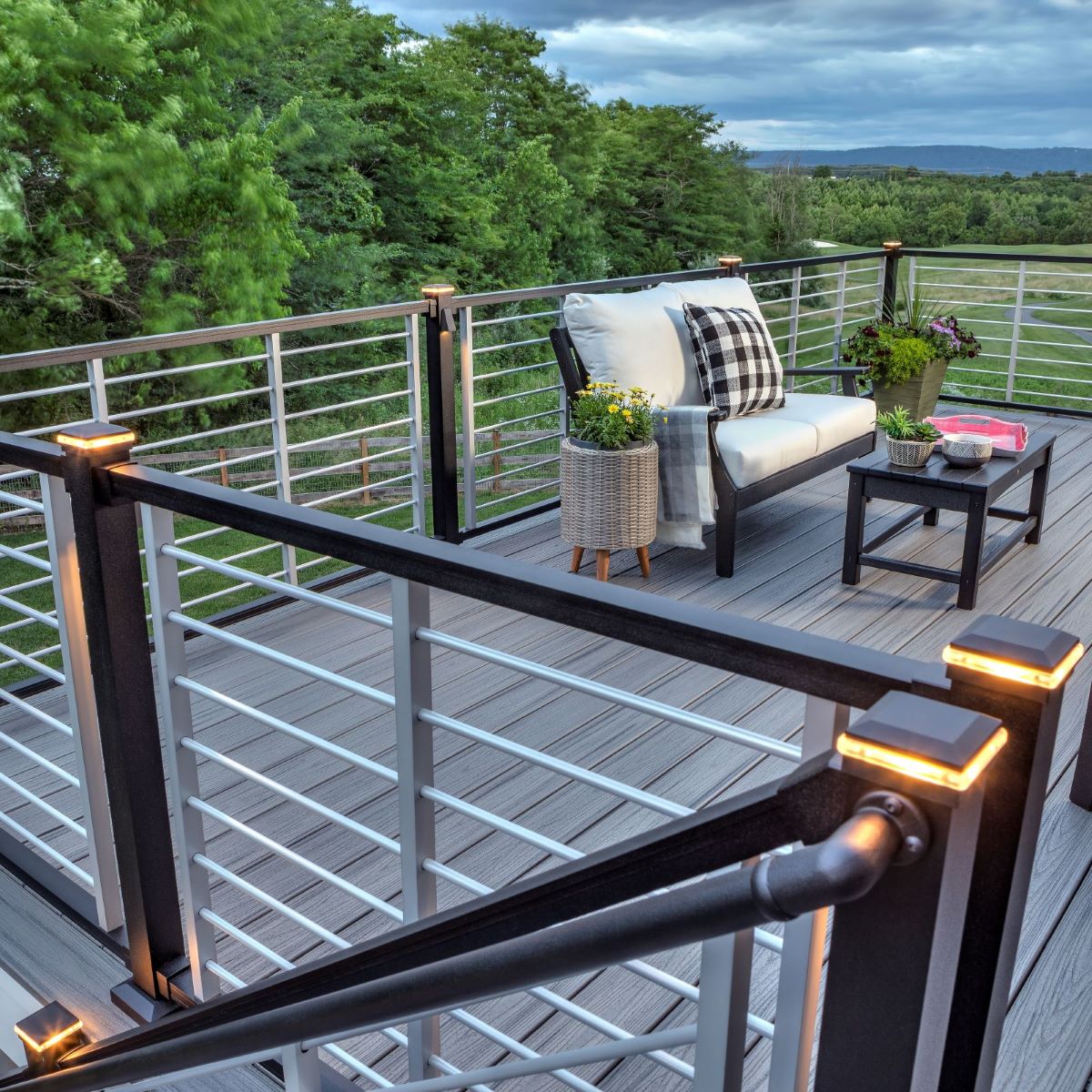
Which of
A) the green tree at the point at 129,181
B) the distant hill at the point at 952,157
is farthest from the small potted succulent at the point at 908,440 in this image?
the distant hill at the point at 952,157

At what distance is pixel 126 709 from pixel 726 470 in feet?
7.97

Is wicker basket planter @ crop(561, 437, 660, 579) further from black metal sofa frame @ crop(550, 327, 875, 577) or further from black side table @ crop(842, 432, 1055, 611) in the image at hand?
black side table @ crop(842, 432, 1055, 611)

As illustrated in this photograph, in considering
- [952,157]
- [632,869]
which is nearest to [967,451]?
[632,869]

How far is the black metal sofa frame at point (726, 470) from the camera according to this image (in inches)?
141

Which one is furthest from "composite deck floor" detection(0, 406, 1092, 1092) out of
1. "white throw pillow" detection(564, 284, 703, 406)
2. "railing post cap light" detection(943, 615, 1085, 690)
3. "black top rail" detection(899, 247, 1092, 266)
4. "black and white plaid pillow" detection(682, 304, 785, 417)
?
"black top rail" detection(899, 247, 1092, 266)

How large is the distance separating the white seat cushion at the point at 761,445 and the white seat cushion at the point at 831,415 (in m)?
0.07

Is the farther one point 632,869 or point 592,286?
point 592,286

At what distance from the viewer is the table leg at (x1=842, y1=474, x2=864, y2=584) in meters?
3.52

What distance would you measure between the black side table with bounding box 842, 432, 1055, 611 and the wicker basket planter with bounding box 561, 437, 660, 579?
→ 660 millimetres

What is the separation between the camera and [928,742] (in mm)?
581

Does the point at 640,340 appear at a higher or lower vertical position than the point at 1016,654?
lower

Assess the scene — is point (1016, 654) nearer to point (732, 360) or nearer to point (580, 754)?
point (580, 754)

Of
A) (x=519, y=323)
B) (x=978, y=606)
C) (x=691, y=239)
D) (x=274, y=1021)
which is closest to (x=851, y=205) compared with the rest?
(x=691, y=239)

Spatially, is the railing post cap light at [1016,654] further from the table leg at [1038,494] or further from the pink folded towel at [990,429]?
the table leg at [1038,494]
